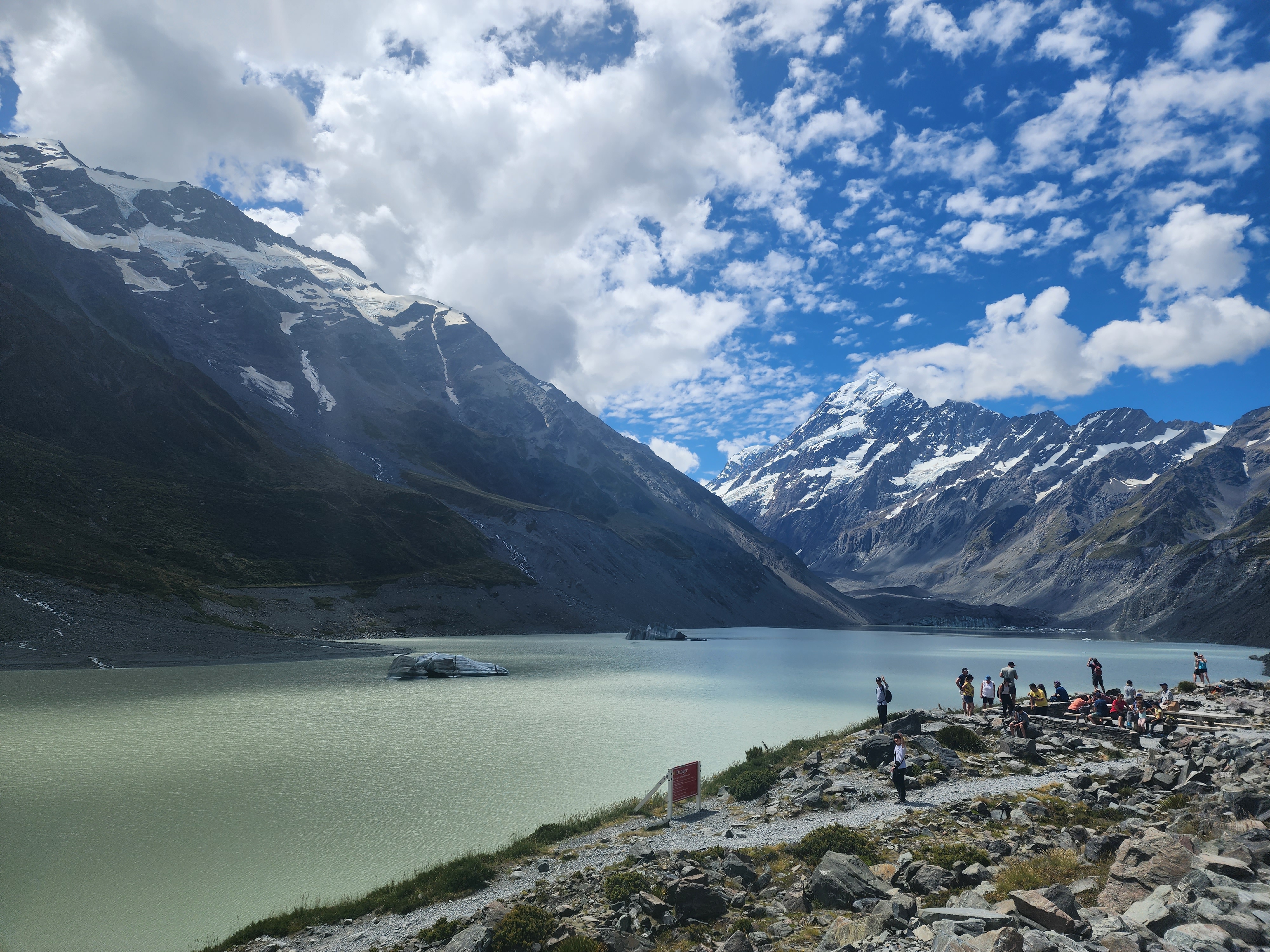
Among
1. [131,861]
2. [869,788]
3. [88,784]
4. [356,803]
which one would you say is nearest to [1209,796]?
[869,788]

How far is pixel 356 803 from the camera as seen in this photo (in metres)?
24.4

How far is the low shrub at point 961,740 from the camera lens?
98.4 feet

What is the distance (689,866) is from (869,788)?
10803mm

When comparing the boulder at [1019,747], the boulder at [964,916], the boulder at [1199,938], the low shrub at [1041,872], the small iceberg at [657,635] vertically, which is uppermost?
the boulder at [1199,938]

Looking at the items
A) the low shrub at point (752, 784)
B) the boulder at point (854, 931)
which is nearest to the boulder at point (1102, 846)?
the boulder at point (854, 931)

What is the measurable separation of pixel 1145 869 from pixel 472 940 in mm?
12037

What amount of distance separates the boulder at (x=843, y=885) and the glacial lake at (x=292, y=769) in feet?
35.2

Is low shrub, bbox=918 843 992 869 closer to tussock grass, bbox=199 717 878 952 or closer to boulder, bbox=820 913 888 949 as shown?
boulder, bbox=820 913 888 949

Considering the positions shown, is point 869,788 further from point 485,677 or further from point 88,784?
point 485,677

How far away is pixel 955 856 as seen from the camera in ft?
51.0

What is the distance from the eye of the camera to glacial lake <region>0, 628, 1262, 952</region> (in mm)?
17312

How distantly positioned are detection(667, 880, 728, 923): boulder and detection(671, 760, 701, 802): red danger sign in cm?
852

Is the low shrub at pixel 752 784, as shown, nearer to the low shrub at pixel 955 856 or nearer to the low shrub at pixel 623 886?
the low shrub at pixel 955 856

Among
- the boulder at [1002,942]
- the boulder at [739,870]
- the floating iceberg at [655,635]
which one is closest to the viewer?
the boulder at [1002,942]
